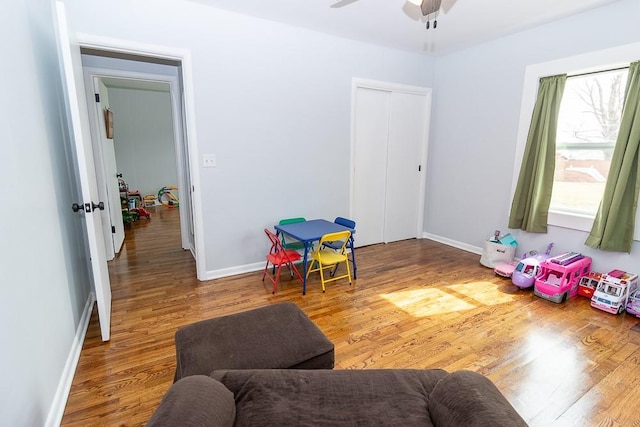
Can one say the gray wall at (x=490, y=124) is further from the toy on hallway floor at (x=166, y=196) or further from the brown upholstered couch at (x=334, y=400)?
the toy on hallway floor at (x=166, y=196)

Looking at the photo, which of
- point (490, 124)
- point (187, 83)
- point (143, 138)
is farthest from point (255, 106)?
point (143, 138)

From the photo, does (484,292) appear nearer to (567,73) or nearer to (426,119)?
(567,73)

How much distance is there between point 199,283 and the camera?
126 inches

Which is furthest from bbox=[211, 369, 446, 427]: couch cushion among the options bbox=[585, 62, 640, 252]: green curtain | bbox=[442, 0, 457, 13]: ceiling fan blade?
bbox=[585, 62, 640, 252]: green curtain

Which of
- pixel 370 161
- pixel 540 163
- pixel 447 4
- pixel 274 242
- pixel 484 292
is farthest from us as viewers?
pixel 370 161

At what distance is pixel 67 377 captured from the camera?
1.79 m

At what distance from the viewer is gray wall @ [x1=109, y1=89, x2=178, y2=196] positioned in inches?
274

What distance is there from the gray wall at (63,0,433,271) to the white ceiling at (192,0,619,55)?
0.53 feet

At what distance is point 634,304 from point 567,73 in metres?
2.20

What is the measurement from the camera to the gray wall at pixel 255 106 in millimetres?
2762

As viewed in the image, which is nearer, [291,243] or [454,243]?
[291,243]

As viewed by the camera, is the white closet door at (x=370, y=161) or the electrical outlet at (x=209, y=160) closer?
the electrical outlet at (x=209, y=160)

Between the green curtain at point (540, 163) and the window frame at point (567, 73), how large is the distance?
0.08 meters

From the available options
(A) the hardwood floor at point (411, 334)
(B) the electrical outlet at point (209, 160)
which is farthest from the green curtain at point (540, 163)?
(B) the electrical outlet at point (209, 160)
